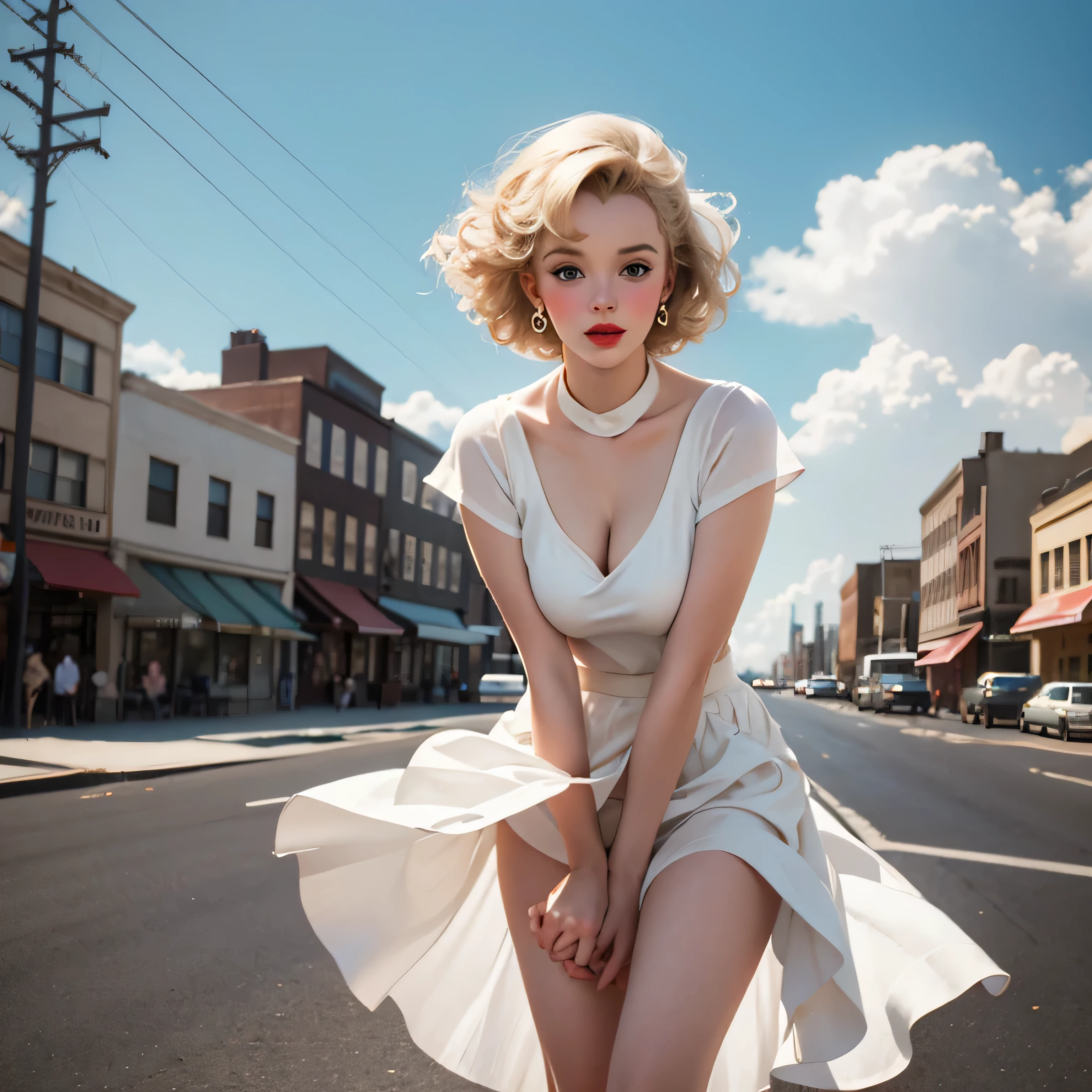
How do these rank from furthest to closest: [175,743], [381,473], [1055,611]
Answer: [381,473] → [1055,611] → [175,743]

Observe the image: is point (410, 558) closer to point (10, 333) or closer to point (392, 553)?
point (392, 553)

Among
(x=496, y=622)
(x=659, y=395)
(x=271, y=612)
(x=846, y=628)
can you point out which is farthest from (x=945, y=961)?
(x=846, y=628)

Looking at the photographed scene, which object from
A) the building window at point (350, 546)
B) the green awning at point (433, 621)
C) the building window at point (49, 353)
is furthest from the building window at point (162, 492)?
the green awning at point (433, 621)

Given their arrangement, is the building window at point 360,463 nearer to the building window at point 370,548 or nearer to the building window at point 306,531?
the building window at point 370,548

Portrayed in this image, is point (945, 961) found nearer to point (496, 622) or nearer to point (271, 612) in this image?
point (271, 612)

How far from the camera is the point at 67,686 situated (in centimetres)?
1941

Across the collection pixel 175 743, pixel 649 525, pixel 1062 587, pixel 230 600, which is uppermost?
pixel 1062 587

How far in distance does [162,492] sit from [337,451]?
34.7ft

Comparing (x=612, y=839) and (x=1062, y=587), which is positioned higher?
(x=1062, y=587)

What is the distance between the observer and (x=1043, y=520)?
38.2 m

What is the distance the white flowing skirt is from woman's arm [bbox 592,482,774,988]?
0.20 ft

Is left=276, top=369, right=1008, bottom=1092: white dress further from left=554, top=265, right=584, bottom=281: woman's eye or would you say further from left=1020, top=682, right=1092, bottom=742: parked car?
left=1020, top=682, right=1092, bottom=742: parked car

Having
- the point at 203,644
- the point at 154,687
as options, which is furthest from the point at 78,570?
the point at 203,644

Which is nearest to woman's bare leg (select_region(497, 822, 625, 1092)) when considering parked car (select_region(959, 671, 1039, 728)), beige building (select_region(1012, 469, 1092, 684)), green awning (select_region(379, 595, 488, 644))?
parked car (select_region(959, 671, 1039, 728))
